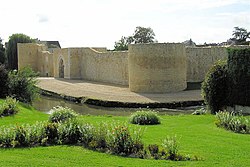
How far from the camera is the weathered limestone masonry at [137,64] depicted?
2723 cm

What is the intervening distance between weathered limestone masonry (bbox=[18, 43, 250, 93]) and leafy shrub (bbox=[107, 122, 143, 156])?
1896cm

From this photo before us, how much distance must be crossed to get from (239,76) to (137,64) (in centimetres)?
1223

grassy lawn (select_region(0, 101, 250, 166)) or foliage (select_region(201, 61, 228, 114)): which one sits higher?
foliage (select_region(201, 61, 228, 114))

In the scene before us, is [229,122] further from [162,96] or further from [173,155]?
[162,96]

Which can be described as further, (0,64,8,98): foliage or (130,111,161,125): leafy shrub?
(0,64,8,98): foliage

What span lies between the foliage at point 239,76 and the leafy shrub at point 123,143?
8944 millimetres

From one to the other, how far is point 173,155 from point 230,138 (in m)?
2.36

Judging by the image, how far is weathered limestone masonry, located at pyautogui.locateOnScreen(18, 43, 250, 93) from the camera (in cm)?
2723

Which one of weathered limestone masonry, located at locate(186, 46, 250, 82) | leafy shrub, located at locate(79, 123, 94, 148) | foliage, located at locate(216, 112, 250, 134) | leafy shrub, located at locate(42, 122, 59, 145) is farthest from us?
weathered limestone masonry, located at locate(186, 46, 250, 82)

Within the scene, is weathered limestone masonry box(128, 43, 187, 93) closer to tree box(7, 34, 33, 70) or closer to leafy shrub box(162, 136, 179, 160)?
leafy shrub box(162, 136, 179, 160)

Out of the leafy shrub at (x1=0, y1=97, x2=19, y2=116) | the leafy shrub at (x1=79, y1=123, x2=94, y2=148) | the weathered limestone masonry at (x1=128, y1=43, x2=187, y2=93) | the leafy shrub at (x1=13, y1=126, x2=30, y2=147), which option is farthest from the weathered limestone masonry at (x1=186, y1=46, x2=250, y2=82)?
the leafy shrub at (x1=13, y1=126, x2=30, y2=147)

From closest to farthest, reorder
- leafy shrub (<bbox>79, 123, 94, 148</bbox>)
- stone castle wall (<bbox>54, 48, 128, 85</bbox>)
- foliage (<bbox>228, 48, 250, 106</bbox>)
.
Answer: leafy shrub (<bbox>79, 123, 94, 148</bbox>)
foliage (<bbox>228, 48, 250, 106</bbox>)
stone castle wall (<bbox>54, 48, 128, 85</bbox>)

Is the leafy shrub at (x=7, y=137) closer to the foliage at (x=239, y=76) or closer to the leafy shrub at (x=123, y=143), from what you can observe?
the leafy shrub at (x=123, y=143)

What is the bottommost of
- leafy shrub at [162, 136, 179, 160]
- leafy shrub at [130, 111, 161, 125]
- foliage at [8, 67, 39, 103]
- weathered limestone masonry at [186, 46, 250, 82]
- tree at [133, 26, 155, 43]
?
leafy shrub at [130, 111, 161, 125]
